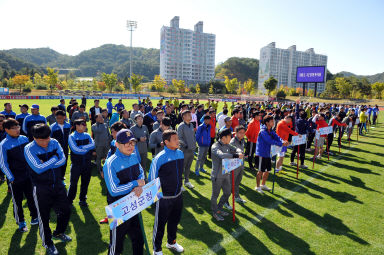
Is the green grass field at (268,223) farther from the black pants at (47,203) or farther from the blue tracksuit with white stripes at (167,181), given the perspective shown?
the blue tracksuit with white stripes at (167,181)

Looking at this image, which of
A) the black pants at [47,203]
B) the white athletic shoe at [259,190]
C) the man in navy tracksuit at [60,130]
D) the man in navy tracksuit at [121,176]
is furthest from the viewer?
the white athletic shoe at [259,190]

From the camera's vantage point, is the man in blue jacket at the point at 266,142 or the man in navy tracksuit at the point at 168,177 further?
the man in blue jacket at the point at 266,142

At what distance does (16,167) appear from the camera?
4375 millimetres

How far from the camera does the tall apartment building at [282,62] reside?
495 feet

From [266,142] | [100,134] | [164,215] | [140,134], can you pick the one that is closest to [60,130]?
[100,134]

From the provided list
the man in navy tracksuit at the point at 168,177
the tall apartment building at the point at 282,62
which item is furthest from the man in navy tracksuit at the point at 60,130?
the tall apartment building at the point at 282,62

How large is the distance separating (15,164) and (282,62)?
173732mm

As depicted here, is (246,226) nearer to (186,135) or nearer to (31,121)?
(186,135)

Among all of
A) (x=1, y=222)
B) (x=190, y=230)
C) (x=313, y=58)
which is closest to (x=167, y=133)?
(x=190, y=230)

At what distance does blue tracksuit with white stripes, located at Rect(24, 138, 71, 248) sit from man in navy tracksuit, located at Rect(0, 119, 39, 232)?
0.78 m

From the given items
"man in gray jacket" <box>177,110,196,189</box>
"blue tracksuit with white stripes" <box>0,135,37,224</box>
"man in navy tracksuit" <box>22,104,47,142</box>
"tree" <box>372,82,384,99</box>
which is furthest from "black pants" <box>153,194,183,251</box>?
"tree" <box>372,82,384,99</box>

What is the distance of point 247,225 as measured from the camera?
202 inches

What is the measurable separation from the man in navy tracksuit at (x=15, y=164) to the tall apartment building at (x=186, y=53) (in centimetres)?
14540

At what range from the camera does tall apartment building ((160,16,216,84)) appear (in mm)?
144500
